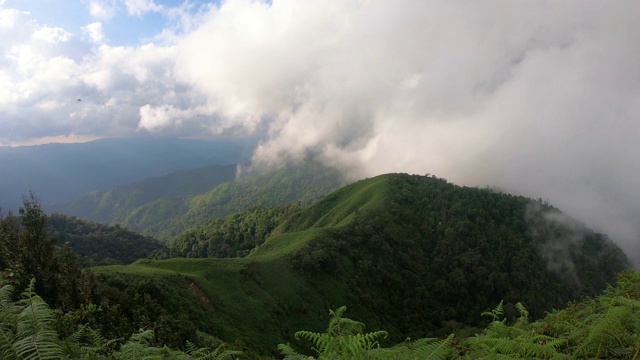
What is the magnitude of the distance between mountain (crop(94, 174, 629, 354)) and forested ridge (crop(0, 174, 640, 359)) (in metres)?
0.47

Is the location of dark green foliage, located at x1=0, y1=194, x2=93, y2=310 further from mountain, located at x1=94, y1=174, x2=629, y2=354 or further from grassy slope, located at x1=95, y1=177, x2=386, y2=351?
grassy slope, located at x1=95, y1=177, x2=386, y2=351

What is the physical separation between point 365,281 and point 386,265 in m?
12.7

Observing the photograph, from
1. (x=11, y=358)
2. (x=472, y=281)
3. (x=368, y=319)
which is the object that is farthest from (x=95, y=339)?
(x=472, y=281)

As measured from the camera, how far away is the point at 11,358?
4711 millimetres

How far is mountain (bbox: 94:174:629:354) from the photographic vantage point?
58094mm

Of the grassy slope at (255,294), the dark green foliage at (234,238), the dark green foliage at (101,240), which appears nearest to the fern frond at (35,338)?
the grassy slope at (255,294)

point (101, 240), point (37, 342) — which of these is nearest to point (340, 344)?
point (37, 342)

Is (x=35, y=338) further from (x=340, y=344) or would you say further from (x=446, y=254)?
(x=446, y=254)

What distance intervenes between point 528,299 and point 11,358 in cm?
13203

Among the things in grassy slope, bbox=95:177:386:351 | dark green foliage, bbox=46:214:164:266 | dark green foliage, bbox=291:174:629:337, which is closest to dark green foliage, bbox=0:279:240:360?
grassy slope, bbox=95:177:386:351

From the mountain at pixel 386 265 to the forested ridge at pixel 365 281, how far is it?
18.3 inches

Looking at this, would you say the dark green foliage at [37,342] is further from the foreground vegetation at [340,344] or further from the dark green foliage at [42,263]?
the dark green foliage at [42,263]

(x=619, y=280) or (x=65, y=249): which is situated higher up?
(x=65, y=249)

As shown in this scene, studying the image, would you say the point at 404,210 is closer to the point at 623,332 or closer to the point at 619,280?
the point at 619,280
